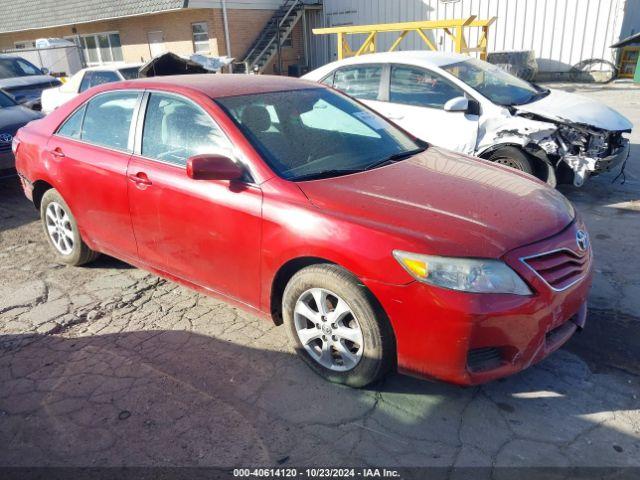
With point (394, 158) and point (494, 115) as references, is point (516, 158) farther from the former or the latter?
point (394, 158)

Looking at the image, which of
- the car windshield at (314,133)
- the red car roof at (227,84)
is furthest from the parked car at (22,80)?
the car windshield at (314,133)

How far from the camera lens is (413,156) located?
3559mm

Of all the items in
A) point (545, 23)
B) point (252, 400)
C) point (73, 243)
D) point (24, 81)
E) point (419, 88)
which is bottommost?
point (252, 400)

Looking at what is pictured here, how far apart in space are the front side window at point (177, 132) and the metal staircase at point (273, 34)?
1677 centimetres

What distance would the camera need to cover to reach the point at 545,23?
1653 cm

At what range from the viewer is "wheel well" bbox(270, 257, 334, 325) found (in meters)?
2.84

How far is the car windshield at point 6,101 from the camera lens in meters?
7.89

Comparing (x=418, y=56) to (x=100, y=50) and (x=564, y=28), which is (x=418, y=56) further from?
(x=100, y=50)

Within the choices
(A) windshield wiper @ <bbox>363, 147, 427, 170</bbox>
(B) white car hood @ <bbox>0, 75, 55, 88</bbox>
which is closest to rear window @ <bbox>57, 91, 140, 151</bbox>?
(A) windshield wiper @ <bbox>363, 147, 427, 170</bbox>

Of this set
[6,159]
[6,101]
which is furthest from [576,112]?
[6,101]

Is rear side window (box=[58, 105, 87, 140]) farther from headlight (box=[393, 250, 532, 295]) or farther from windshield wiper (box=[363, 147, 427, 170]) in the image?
headlight (box=[393, 250, 532, 295])

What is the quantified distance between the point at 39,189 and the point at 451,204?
3759 millimetres

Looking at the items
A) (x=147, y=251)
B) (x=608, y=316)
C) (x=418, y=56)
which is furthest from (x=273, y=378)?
(x=418, y=56)

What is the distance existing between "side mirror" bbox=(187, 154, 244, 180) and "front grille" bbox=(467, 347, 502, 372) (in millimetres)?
1616
